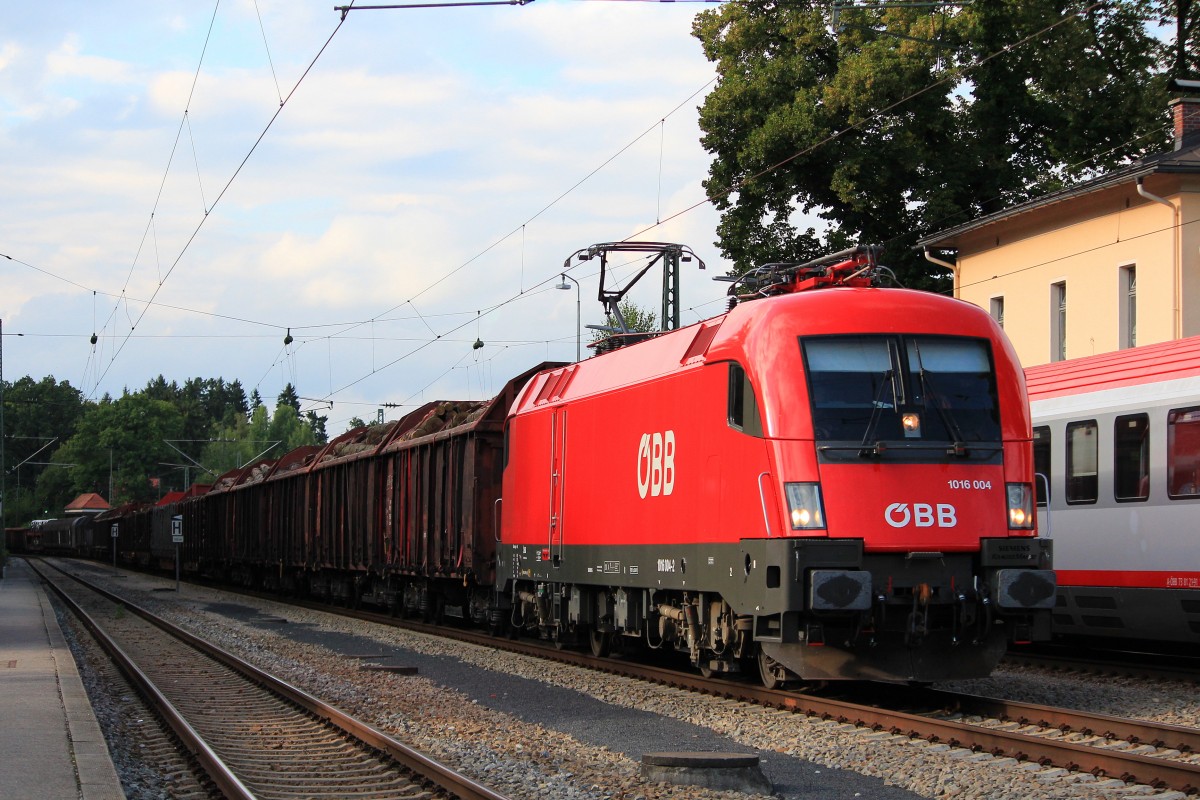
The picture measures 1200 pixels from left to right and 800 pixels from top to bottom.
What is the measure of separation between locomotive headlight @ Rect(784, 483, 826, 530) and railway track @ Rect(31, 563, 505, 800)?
138 inches

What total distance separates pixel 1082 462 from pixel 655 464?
→ 16.9 ft

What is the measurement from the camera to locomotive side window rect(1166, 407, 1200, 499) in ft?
44.8

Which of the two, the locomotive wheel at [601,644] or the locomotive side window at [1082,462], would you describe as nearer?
the locomotive side window at [1082,462]

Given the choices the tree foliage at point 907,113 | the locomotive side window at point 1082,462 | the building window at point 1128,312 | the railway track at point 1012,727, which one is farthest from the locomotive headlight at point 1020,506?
the tree foliage at point 907,113

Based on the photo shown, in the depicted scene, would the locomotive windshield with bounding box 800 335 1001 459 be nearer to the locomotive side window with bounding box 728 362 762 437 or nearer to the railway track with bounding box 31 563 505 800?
the locomotive side window with bounding box 728 362 762 437

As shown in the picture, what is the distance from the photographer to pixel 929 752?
9477 mm

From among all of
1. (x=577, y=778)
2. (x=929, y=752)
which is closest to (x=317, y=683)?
(x=577, y=778)

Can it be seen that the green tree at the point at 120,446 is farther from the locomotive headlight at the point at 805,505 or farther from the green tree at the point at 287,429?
the locomotive headlight at the point at 805,505

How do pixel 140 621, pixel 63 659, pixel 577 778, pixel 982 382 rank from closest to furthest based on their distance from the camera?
pixel 577 778
pixel 982 382
pixel 63 659
pixel 140 621

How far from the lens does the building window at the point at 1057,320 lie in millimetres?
28797

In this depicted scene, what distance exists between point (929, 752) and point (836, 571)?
1.66 metres

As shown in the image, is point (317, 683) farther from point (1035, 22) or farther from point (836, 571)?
point (1035, 22)

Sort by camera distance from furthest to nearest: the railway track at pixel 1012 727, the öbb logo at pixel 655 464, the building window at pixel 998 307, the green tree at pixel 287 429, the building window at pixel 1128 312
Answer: the green tree at pixel 287 429, the building window at pixel 998 307, the building window at pixel 1128 312, the öbb logo at pixel 655 464, the railway track at pixel 1012 727

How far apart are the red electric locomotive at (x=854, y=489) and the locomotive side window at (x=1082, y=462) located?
3.82 meters
